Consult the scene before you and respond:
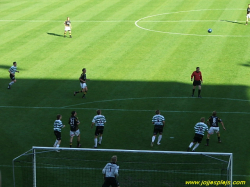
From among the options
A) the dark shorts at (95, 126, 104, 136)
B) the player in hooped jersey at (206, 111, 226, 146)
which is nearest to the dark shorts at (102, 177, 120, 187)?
the dark shorts at (95, 126, 104, 136)

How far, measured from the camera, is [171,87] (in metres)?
33.7

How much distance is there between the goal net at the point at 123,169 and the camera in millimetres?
21219

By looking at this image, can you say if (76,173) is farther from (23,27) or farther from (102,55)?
(23,27)

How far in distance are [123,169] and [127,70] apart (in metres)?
15.6

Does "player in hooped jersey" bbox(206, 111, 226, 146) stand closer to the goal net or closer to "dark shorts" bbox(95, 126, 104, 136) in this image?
the goal net

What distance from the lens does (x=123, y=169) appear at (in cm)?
2255

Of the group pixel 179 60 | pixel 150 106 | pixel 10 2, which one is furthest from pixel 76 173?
pixel 10 2

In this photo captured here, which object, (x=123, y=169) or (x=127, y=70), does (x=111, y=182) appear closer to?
(x=123, y=169)

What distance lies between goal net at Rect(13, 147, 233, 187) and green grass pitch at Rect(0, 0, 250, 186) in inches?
36.4

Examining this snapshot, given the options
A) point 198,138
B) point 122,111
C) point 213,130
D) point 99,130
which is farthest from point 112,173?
point 122,111

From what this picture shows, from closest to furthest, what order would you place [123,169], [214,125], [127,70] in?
[123,169] < [214,125] < [127,70]

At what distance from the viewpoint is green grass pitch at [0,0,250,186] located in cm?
2673

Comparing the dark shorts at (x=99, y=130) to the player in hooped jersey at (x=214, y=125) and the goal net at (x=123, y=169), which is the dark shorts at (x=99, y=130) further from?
the player in hooped jersey at (x=214, y=125)

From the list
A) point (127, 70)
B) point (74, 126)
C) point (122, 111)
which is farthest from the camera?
point (127, 70)
